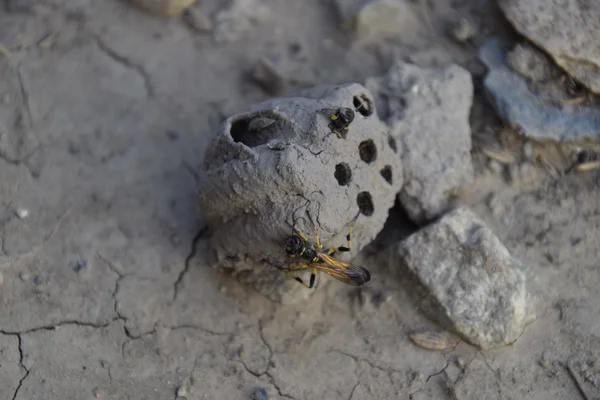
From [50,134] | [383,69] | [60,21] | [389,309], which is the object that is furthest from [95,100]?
[389,309]

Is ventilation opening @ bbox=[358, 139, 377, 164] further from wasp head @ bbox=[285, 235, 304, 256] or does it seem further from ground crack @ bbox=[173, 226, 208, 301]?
ground crack @ bbox=[173, 226, 208, 301]

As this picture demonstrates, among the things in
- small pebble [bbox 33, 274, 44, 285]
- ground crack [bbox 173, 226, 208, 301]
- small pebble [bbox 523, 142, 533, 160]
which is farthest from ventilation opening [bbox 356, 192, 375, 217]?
small pebble [bbox 33, 274, 44, 285]

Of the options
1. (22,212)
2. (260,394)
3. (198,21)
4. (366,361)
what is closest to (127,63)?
(198,21)

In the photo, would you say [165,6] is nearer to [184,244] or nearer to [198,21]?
[198,21]

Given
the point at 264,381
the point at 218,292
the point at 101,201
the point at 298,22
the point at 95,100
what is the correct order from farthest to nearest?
the point at 298,22 → the point at 95,100 → the point at 101,201 → the point at 218,292 → the point at 264,381

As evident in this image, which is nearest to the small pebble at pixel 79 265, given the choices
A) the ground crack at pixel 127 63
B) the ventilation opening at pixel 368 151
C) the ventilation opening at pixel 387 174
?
the ground crack at pixel 127 63

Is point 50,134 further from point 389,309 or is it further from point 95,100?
point 389,309
